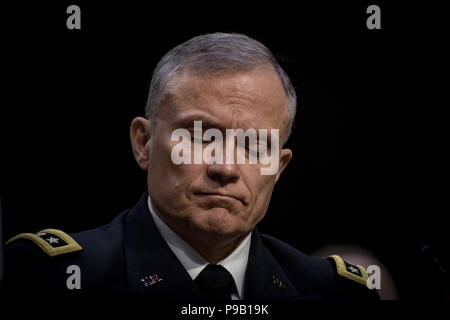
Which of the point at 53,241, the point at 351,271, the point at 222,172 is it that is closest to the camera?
the point at 222,172

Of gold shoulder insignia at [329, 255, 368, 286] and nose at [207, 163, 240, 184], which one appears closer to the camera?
nose at [207, 163, 240, 184]

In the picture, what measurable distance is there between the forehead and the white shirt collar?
16.2 inches

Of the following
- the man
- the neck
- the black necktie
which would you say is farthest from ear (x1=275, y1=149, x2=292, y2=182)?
the black necktie

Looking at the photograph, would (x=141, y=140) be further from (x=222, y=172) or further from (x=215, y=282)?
(x=215, y=282)

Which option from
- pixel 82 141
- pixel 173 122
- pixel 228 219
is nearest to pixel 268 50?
pixel 173 122

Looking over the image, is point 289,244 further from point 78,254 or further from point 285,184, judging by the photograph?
point 78,254

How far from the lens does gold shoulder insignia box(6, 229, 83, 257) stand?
2070 millimetres

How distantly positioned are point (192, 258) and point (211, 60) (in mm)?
722

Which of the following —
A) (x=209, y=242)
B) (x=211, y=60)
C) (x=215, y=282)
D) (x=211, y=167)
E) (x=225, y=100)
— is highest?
(x=211, y=60)

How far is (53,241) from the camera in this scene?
2111 millimetres

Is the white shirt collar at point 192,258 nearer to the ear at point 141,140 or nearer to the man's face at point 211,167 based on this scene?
the man's face at point 211,167

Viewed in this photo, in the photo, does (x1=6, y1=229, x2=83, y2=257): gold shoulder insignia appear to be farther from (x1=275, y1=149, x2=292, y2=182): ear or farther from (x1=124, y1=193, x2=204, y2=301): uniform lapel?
(x1=275, y1=149, x2=292, y2=182): ear

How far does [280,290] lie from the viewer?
7.57 feet

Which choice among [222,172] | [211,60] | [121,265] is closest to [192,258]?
[121,265]
